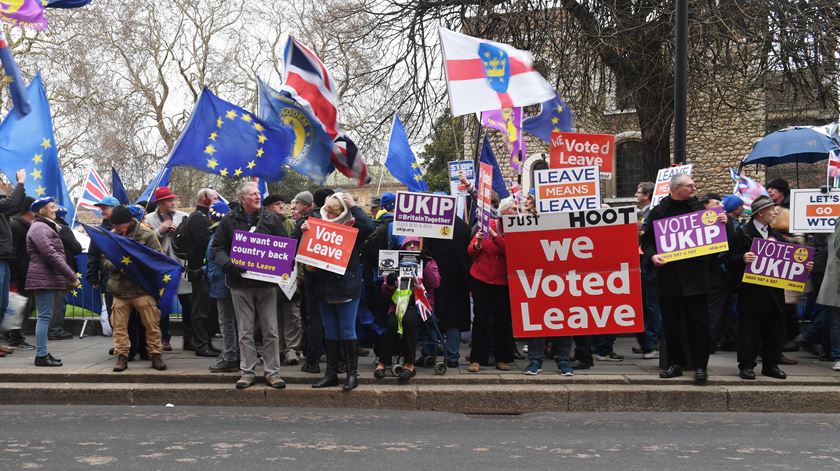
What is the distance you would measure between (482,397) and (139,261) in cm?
366

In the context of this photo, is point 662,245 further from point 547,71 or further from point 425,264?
point 547,71

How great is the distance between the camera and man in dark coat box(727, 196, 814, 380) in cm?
765

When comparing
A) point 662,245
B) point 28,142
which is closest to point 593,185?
point 662,245

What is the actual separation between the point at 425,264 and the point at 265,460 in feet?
10.5

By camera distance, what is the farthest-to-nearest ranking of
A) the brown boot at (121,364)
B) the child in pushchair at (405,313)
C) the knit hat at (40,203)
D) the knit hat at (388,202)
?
1. the knit hat at (388,202)
2. the knit hat at (40,203)
3. the brown boot at (121,364)
4. the child in pushchair at (405,313)

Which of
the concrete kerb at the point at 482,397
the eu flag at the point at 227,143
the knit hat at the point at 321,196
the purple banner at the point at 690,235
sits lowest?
the concrete kerb at the point at 482,397

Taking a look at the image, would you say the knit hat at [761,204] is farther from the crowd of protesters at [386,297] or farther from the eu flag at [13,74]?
the eu flag at [13,74]

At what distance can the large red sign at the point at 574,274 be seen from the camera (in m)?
7.95

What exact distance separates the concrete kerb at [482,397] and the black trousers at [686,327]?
0.34m

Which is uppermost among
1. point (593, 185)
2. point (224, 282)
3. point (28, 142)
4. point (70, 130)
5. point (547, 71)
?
point (70, 130)

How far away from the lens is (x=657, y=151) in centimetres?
1532

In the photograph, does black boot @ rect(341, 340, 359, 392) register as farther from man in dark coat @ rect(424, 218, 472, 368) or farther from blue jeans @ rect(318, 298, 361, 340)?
man in dark coat @ rect(424, 218, 472, 368)

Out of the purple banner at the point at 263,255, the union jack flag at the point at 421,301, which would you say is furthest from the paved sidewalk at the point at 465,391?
the purple banner at the point at 263,255

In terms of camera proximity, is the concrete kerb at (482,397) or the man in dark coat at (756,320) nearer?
the concrete kerb at (482,397)
